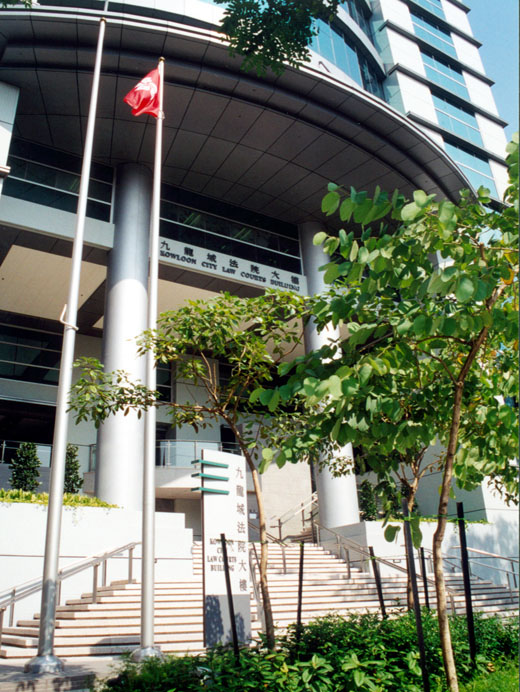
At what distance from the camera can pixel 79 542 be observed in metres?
11.7

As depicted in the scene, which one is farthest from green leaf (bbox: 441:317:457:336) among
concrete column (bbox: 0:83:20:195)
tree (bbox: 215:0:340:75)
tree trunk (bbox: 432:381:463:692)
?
concrete column (bbox: 0:83:20:195)

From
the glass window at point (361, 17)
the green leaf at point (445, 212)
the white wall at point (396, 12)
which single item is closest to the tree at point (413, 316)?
the green leaf at point (445, 212)

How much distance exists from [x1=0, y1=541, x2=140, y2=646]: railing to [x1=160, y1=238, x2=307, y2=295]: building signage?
31.8 ft

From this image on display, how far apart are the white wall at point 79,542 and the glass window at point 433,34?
30219 mm

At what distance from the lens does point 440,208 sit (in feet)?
10.7

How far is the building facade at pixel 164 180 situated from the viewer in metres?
15.4

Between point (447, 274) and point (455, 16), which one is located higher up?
point (455, 16)

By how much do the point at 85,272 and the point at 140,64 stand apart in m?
6.79

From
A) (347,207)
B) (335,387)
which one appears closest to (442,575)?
(335,387)

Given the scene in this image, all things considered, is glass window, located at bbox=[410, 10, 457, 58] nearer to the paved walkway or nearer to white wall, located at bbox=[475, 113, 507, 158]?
white wall, located at bbox=[475, 113, 507, 158]

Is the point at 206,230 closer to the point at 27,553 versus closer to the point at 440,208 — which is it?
the point at 27,553

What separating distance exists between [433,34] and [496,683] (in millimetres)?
35133

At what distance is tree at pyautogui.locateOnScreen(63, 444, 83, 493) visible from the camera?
1909 centimetres

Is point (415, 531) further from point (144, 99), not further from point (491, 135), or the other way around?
point (491, 135)
